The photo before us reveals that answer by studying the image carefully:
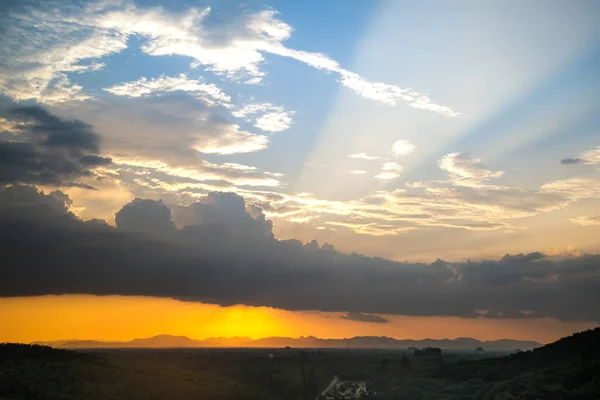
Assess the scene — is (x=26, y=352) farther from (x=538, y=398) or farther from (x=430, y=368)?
(x=430, y=368)

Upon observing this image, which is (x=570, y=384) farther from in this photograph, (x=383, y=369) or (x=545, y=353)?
(x=383, y=369)

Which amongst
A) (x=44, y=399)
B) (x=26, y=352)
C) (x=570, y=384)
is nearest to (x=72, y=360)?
(x=26, y=352)

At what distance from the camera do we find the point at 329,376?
18300cm

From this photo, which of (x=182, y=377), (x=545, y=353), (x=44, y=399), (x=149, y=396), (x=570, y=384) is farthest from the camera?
(x=545, y=353)

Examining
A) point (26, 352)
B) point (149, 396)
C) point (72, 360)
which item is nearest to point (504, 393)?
point (149, 396)

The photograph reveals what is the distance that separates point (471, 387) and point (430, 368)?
183ft

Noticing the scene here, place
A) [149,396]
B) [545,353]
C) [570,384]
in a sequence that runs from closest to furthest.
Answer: [570,384], [149,396], [545,353]

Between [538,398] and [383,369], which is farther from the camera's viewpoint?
[383,369]

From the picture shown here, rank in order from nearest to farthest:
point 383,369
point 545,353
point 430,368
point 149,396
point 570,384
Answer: point 570,384 < point 149,396 < point 545,353 < point 430,368 < point 383,369

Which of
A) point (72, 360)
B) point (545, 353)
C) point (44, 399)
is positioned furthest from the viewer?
point (545, 353)

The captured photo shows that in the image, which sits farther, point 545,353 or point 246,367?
point 246,367

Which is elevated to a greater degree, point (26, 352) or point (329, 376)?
point (26, 352)

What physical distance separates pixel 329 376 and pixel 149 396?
298ft

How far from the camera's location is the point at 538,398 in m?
83.8
